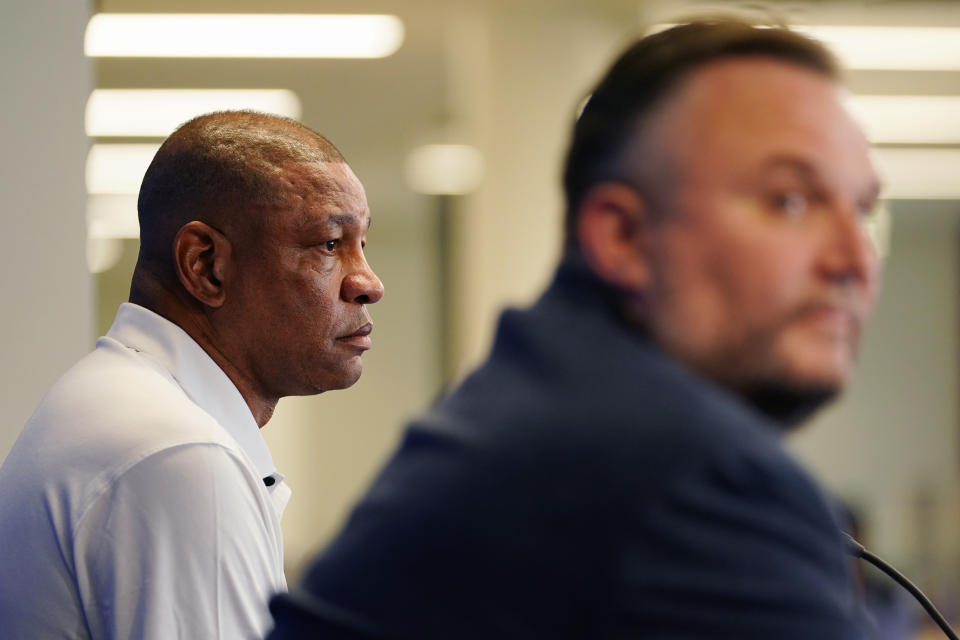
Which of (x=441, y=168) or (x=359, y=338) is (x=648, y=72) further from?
(x=441, y=168)

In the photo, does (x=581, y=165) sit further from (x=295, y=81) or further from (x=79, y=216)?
(x=295, y=81)

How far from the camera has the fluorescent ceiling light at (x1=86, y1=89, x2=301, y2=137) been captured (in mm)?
5668

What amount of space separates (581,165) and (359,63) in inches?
213

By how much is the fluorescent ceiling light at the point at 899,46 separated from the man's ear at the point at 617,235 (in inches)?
160

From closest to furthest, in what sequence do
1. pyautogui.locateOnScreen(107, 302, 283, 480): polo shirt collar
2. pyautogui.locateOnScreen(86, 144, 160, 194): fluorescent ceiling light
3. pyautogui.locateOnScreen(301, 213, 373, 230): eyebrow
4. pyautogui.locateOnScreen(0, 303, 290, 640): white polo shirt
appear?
pyautogui.locateOnScreen(0, 303, 290, 640): white polo shirt → pyautogui.locateOnScreen(107, 302, 283, 480): polo shirt collar → pyautogui.locateOnScreen(301, 213, 373, 230): eyebrow → pyautogui.locateOnScreen(86, 144, 160, 194): fluorescent ceiling light

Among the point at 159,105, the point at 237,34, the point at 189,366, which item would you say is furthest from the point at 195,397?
the point at 159,105

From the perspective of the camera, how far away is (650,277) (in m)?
0.65

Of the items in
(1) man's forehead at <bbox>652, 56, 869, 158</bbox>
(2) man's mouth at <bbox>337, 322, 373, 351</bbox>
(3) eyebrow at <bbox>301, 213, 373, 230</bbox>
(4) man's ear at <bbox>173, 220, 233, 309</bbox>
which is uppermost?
(1) man's forehead at <bbox>652, 56, 869, 158</bbox>

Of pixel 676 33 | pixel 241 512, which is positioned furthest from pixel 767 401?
pixel 241 512

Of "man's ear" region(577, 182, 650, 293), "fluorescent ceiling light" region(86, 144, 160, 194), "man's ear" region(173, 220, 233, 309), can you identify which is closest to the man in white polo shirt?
"man's ear" region(173, 220, 233, 309)

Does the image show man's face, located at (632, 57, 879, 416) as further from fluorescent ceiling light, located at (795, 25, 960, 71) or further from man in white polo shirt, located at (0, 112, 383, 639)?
fluorescent ceiling light, located at (795, 25, 960, 71)

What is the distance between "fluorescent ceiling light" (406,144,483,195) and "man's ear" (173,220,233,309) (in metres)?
6.04

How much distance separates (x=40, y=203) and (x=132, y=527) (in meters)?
0.84

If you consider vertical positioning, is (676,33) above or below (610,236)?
above
